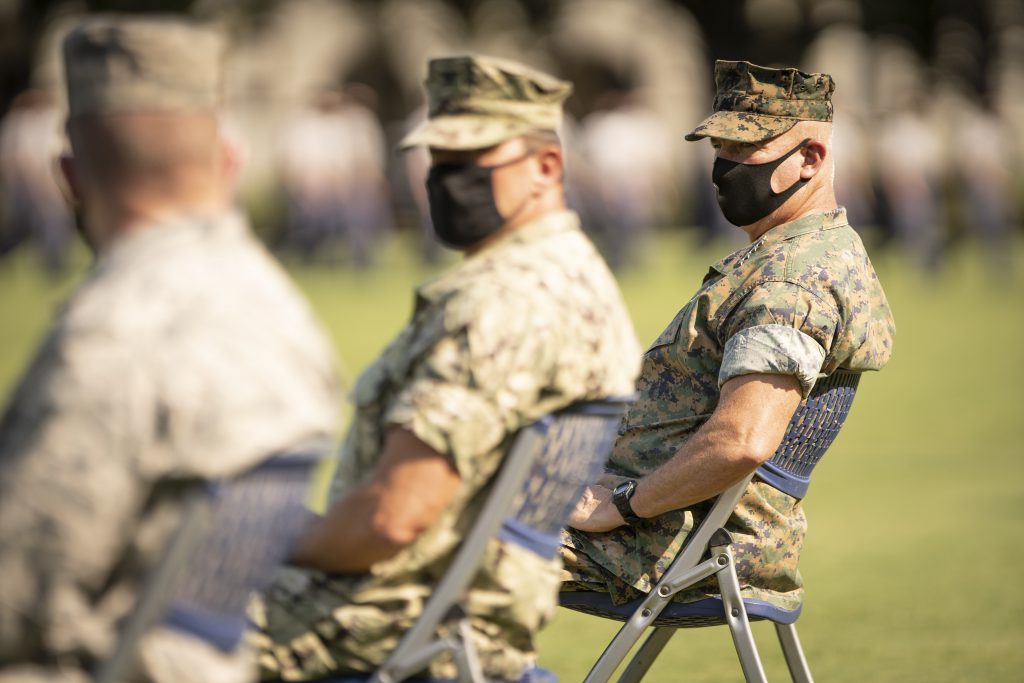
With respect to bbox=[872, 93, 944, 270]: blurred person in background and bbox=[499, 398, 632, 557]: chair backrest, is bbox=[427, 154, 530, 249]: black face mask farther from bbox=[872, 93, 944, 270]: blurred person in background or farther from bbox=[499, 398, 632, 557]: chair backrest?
bbox=[872, 93, 944, 270]: blurred person in background

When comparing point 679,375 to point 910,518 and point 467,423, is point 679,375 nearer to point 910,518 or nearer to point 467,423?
point 467,423

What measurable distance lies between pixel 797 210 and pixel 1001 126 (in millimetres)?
20080

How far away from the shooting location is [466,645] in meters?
2.72

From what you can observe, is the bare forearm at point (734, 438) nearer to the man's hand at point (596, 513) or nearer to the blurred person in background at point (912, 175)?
the man's hand at point (596, 513)

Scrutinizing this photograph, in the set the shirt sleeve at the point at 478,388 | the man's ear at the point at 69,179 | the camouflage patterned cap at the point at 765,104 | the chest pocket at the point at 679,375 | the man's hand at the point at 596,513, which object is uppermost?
the man's ear at the point at 69,179

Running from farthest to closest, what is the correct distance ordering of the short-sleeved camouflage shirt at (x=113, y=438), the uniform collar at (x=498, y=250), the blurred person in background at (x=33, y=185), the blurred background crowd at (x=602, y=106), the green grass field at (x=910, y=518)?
1. the blurred background crowd at (x=602, y=106)
2. the blurred person in background at (x=33, y=185)
3. the green grass field at (x=910, y=518)
4. the uniform collar at (x=498, y=250)
5. the short-sleeved camouflage shirt at (x=113, y=438)

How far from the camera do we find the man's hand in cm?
349

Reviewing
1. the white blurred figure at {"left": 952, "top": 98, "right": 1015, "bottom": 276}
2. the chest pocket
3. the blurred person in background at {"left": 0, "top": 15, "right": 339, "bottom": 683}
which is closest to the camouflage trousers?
the blurred person in background at {"left": 0, "top": 15, "right": 339, "bottom": 683}

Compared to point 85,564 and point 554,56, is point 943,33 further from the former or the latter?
point 85,564

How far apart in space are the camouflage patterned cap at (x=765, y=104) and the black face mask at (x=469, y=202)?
20.4 inches

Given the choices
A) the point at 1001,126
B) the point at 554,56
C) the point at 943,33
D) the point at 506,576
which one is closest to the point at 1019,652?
the point at 506,576

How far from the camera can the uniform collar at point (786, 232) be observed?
11.7 feet

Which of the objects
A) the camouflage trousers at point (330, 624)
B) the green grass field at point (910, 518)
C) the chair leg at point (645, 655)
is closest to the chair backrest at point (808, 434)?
the chair leg at point (645, 655)

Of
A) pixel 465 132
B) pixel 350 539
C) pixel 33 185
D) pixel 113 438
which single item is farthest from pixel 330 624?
pixel 33 185
